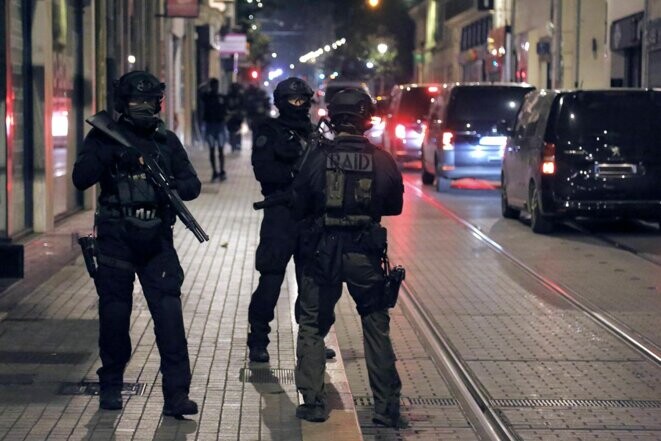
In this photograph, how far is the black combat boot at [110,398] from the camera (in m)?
7.39

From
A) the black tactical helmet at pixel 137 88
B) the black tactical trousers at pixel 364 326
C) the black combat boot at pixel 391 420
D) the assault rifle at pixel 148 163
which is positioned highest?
the black tactical helmet at pixel 137 88

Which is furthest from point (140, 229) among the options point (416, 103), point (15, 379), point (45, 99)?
point (416, 103)

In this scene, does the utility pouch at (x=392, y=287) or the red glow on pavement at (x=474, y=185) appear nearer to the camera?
the utility pouch at (x=392, y=287)

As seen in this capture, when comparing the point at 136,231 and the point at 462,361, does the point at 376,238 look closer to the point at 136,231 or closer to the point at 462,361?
the point at 136,231

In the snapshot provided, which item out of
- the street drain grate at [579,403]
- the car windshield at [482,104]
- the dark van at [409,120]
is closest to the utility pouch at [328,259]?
the street drain grate at [579,403]

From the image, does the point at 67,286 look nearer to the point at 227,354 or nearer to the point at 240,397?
the point at 227,354

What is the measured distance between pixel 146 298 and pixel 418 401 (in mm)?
1780

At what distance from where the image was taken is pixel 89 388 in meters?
7.92

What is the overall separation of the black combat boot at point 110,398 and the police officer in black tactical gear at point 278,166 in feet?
4.86

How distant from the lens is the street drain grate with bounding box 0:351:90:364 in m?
8.70

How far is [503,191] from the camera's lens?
2048 centimetres

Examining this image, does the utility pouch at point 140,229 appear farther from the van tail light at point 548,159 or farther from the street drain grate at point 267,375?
the van tail light at point 548,159

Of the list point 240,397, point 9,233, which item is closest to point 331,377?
point 240,397

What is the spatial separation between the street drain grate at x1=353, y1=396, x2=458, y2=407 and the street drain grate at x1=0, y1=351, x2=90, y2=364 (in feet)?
5.71
